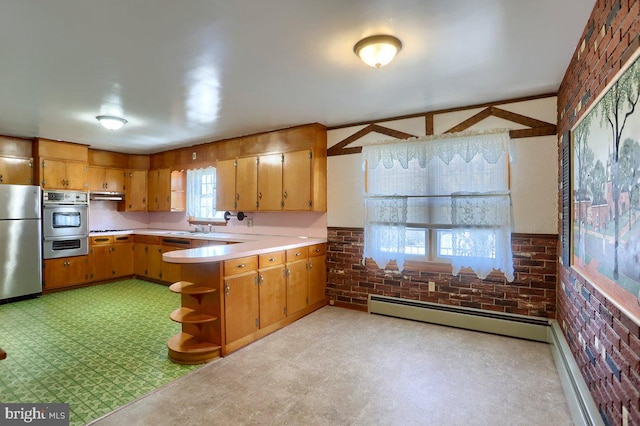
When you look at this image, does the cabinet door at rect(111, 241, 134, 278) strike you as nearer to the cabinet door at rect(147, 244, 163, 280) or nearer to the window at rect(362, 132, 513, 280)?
the cabinet door at rect(147, 244, 163, 280)

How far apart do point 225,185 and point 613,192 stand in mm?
4651

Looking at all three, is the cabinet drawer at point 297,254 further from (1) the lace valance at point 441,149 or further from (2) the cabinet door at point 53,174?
(2) the cabinet door at point 53,174

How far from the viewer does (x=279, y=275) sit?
3.69m

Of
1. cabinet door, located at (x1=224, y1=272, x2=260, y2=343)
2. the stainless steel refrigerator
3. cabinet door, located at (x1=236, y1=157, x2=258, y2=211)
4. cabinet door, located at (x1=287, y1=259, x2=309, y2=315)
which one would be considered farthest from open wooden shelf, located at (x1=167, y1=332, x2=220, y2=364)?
the stainless steel refrigerator

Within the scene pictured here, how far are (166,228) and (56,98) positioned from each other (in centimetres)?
366

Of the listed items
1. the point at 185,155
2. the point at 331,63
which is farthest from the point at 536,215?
the point at 185,155

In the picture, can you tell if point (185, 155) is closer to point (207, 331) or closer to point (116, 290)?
point (116, 290)

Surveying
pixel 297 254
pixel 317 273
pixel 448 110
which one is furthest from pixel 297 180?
pixel 448 110

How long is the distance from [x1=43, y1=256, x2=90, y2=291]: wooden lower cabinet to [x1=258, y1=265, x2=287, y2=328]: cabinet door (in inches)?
155

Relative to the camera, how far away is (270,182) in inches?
185

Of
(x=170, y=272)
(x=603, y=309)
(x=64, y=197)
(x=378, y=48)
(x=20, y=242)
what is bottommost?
(x=170, y=272)

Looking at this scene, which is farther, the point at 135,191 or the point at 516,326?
the point at 135,191

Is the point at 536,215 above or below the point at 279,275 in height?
above

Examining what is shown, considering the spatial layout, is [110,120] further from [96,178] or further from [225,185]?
[96,178]
